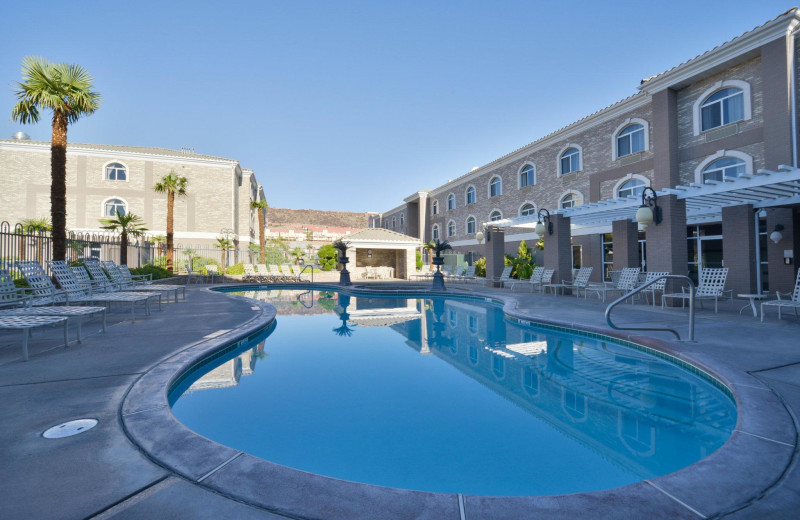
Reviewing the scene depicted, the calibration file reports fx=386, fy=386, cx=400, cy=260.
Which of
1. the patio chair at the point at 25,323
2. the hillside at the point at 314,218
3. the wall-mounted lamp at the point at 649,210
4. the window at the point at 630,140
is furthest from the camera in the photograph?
the hillside at the point at 314,218

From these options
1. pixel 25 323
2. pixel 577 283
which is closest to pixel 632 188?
pixel 577 283

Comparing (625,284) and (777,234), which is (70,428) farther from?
(777,234)

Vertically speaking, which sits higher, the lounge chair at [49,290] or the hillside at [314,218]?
the hillside at [314,218]

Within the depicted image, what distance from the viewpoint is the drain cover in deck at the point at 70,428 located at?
2631 mm

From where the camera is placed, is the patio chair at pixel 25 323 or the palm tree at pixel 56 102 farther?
the palm tree at pixel 56 102

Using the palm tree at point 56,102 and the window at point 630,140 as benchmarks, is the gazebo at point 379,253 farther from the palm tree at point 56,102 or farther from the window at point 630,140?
the palm tree at point 56,102

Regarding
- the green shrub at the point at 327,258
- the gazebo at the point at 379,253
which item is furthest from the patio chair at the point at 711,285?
the green shrub at the point at 327,258

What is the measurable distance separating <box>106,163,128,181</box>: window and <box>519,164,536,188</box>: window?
1146 inches

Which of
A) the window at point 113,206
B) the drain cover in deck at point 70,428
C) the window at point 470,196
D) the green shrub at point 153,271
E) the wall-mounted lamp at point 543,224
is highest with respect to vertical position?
the window at point 470,196

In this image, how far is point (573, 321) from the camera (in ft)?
25.1

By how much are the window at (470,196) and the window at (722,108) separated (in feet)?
53.4

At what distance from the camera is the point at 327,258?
31.0 m

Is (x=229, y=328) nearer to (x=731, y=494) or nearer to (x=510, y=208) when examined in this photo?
(x=731, y=494)

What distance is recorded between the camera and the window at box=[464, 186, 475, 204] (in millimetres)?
29377
